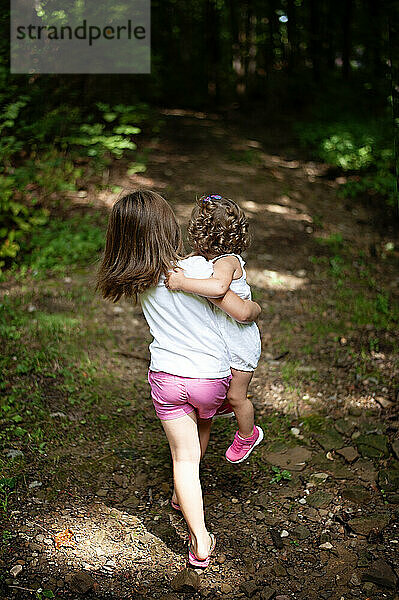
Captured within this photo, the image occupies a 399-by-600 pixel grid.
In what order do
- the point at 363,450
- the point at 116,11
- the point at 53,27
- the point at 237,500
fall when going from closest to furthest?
the point at 237,500 → the point at 363,450 → the point at 53,27 → the point at 116,11

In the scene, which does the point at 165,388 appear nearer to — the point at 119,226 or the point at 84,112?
the point at 119,226

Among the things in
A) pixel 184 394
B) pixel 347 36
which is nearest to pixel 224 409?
pixel 184 394

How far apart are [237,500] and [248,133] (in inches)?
377

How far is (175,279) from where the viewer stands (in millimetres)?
2295

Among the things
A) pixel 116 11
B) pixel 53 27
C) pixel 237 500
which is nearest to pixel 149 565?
pixel 237 500

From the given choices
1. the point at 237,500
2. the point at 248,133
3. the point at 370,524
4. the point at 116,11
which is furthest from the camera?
the point at 248,133

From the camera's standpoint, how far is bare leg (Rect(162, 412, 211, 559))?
239cm

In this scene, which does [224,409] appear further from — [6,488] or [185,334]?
[6,488]

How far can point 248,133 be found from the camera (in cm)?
1150

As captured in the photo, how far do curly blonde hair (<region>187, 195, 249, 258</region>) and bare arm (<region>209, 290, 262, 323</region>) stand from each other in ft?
0.62

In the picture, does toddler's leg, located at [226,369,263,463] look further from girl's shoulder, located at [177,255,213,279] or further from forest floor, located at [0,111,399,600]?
girl's shoulder, located at [177,255,213,279]

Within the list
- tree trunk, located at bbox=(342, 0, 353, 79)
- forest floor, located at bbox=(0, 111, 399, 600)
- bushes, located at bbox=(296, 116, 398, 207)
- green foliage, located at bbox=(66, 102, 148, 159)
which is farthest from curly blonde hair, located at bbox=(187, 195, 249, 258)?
tree trunk, located at bbox=(342, 0, 353, 79)

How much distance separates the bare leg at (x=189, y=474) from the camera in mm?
2391

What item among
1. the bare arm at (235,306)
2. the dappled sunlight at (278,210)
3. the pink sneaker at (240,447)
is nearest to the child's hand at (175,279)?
the bare arm at (235,306)
